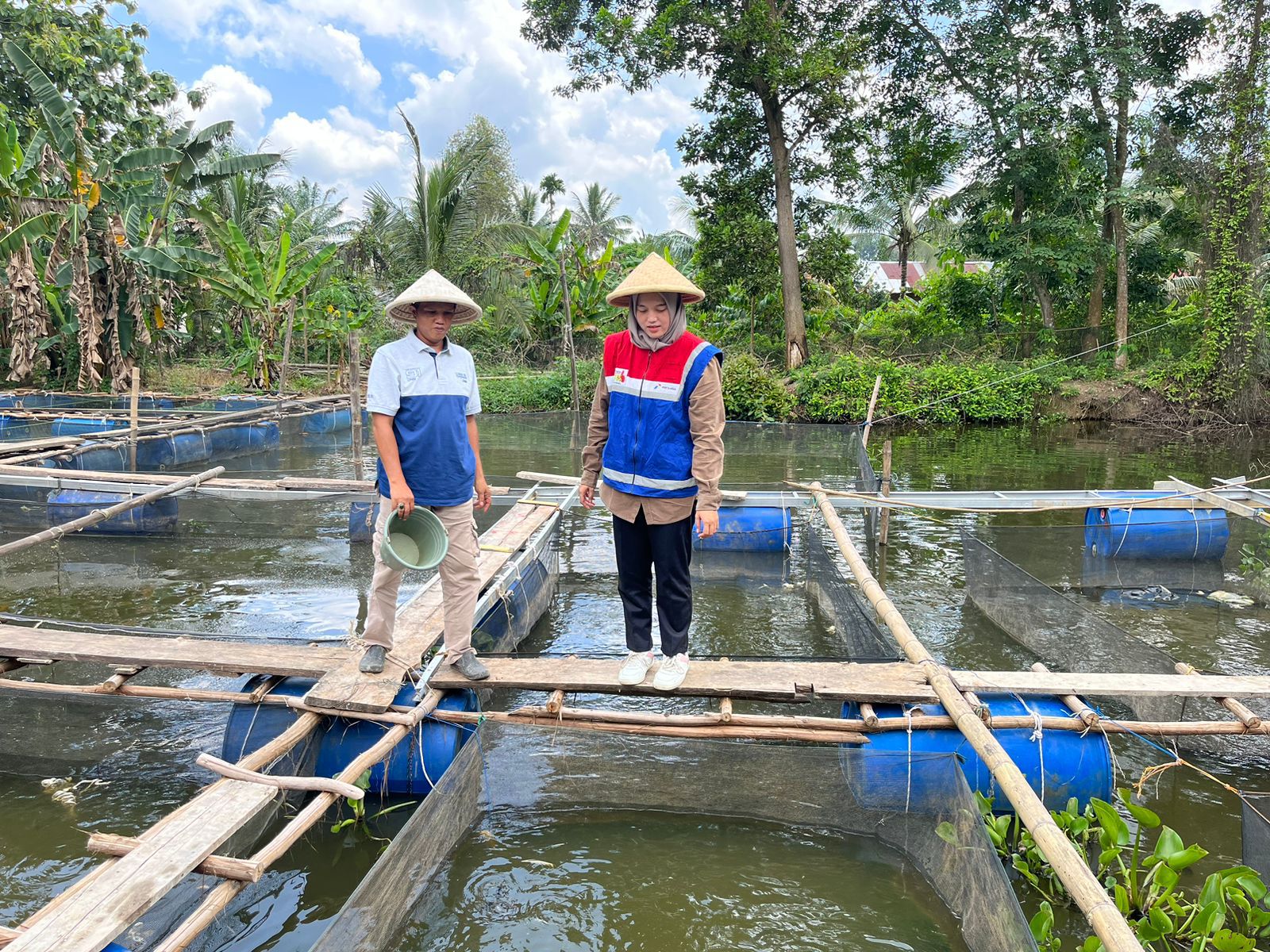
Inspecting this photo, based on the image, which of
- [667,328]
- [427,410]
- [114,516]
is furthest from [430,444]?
[114,516]

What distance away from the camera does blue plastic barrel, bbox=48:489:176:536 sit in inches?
266

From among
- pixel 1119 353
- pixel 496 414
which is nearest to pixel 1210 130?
pixel 1119 353

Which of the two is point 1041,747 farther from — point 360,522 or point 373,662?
point 360,522

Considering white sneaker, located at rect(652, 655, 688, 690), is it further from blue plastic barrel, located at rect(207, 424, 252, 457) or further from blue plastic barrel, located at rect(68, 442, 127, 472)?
→ blue plastic barrel, located at rect(207, 424, 252, 457)

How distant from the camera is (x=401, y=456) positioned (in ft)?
9.53

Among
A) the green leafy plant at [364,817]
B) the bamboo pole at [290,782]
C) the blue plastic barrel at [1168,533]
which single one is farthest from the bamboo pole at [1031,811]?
the blue plastic barrel at [1168,533]

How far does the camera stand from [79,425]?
34.5ft

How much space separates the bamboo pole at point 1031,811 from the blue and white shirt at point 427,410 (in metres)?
1.85

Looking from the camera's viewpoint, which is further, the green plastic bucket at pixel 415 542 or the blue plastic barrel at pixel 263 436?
the blue plastic barrel at pixel 263 436

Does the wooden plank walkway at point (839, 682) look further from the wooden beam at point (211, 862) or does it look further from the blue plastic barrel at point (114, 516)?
the blue plastic barrel at point (114, 516)

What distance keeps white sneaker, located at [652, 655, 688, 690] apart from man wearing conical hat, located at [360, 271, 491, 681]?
2.10ft

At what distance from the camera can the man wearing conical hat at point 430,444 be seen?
2.82 metres

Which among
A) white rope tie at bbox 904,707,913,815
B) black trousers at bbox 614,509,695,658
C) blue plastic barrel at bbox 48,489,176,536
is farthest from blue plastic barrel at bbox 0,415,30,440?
white rope tie at bbox 904,707,913,815

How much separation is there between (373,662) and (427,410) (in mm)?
966
